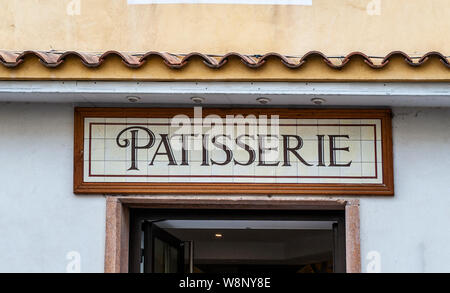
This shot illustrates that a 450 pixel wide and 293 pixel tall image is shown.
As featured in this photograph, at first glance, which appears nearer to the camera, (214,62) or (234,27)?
(214,62)

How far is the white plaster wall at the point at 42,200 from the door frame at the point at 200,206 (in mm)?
78

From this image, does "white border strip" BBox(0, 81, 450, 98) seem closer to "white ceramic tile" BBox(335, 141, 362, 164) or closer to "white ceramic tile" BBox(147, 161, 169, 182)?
"white ceramic tile" BBox(335, 141, 362, 164)

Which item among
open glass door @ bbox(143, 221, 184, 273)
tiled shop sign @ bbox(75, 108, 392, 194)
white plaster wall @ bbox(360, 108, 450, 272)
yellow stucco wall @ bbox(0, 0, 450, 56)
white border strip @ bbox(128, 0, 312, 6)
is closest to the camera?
white plaster wall @ bbox(360, 108, 450, 272)

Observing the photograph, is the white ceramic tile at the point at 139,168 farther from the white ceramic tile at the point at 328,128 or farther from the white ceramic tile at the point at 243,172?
the white ceramic tile at the point at 328,128

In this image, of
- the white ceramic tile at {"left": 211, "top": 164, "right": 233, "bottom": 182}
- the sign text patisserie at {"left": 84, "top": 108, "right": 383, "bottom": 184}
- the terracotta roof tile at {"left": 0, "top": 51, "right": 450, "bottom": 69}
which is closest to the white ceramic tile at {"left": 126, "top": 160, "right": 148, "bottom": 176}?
the sign text patisserie at {"left": 84, "top": 108, "right": 383, "bottom": 184}

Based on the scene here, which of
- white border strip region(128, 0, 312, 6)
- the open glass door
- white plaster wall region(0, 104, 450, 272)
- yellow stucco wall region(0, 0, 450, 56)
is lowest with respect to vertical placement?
the open glass door

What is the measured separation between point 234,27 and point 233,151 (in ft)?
3.47

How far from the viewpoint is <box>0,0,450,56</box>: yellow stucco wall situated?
7.06 meters

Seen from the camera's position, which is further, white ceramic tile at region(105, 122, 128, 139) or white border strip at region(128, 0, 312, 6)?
white border strip at region(128, 0, 312, 6)

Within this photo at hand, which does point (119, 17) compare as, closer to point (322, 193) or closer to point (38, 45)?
point (38, 45)

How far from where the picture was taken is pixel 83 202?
6.75 metres

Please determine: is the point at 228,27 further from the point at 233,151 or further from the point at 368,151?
the point at 368,151

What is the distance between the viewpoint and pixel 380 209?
6699mm

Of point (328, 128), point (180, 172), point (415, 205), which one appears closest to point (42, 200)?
point (180, 172)
